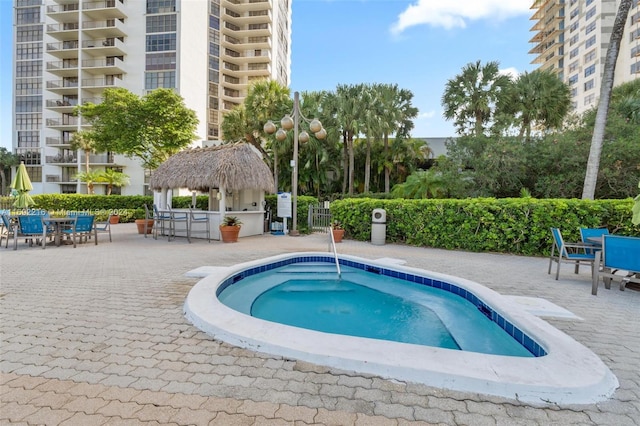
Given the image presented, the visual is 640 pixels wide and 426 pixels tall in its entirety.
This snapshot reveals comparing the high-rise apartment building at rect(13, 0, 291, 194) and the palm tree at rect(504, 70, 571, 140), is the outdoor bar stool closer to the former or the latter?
the palm tree at rect(504, 70, 571, 140)

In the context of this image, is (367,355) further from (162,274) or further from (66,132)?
(66,132)

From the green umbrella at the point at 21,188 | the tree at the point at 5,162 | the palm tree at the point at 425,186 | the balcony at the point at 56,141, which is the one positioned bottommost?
the green umbrella at the point at 21,188

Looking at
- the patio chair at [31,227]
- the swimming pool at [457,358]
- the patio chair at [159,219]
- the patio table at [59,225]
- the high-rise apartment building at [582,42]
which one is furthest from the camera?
the high-rise apartment building at [582,42]

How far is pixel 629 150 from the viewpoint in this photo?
1189 cm

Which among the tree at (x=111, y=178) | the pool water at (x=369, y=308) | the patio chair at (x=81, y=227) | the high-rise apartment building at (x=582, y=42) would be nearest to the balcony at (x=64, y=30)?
the tree at (x=111, y=178)

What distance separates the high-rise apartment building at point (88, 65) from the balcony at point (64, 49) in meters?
0.10

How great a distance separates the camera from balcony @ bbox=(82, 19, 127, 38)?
36.5 meters

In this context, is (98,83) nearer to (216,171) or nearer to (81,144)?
(81,144)

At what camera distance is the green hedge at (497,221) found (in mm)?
8188

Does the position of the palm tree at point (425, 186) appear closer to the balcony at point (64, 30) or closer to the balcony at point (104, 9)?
the balcony at point (104, 9)

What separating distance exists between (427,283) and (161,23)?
43.8m

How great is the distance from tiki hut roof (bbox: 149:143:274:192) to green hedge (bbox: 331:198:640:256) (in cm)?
470

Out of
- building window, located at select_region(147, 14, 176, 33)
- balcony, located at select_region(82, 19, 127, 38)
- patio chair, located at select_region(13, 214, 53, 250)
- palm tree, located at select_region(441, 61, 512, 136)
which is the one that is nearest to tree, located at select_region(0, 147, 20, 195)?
balcony, located at select_region(82, 19, 127, 38)

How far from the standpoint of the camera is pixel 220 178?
38.5 feet
